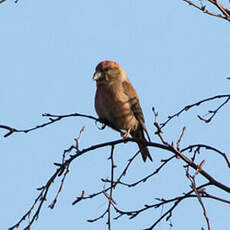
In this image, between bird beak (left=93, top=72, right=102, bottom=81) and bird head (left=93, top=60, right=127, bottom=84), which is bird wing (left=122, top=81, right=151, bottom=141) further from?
bird beak (left=93, top=72, right=102, bottom=81)

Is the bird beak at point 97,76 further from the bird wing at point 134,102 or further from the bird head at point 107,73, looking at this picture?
the bird wing at point 134,102

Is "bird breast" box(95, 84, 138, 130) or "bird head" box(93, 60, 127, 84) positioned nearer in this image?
"bird breast" box(95, 84, 138, 130)

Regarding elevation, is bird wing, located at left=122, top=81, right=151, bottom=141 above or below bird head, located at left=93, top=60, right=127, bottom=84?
below

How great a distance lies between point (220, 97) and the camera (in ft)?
13.3

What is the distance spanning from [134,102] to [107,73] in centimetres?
44

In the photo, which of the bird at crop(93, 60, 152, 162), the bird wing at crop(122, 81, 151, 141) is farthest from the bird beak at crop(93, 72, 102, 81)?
the bird wing at crop(122, 81, 151, 141)

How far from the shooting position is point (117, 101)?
233 inches

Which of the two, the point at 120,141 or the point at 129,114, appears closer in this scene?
the point at 120,141

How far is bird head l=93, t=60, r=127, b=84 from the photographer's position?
6.13m

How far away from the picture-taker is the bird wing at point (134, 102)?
6152mm

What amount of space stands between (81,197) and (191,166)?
28.1 inches

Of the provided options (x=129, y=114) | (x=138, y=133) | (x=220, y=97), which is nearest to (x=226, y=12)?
(x=220, y=97)

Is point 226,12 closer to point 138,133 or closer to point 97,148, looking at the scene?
point 97,148

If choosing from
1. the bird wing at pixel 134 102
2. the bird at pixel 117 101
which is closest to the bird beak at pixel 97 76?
the bird at pixel 117 101
